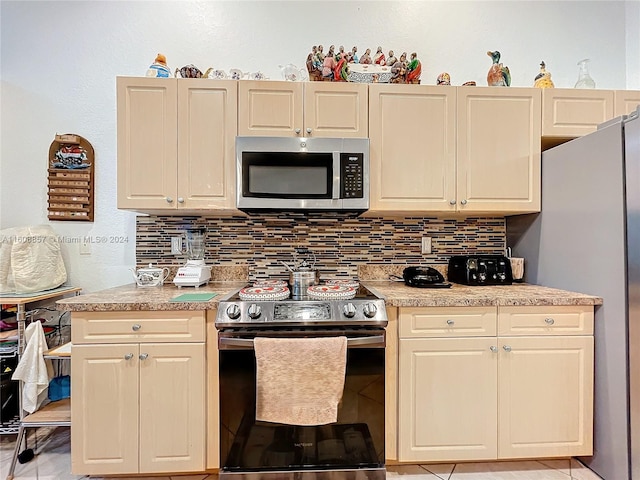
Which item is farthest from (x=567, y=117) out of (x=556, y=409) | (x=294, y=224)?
(x=294, y=224)

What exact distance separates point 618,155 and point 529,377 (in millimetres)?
1127

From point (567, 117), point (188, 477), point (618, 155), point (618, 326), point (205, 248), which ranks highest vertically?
point (567, 117)

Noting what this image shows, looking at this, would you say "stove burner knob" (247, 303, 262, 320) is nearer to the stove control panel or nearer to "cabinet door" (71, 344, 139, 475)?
the stove control panel

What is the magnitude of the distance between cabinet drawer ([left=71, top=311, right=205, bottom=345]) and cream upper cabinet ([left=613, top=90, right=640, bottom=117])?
2630 mm

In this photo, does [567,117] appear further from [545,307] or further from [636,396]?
[636,396]

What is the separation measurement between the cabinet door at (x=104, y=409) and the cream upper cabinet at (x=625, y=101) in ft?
9.76

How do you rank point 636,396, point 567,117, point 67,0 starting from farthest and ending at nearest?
point 67,0, point 567,117, point 636,396

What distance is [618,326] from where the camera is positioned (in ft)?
4.76

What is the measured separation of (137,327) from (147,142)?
1.02 m

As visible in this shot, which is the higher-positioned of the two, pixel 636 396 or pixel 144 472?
pixel 636 396

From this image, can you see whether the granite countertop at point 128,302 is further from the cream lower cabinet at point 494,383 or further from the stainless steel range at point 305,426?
the cream lower cabinet at point 494,383

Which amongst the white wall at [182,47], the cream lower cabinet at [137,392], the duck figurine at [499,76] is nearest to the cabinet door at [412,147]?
the duck figurine at [499,76]

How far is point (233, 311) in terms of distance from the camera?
4.74 feet

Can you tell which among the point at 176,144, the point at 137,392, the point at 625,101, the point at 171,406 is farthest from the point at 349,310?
the point at 625,101
